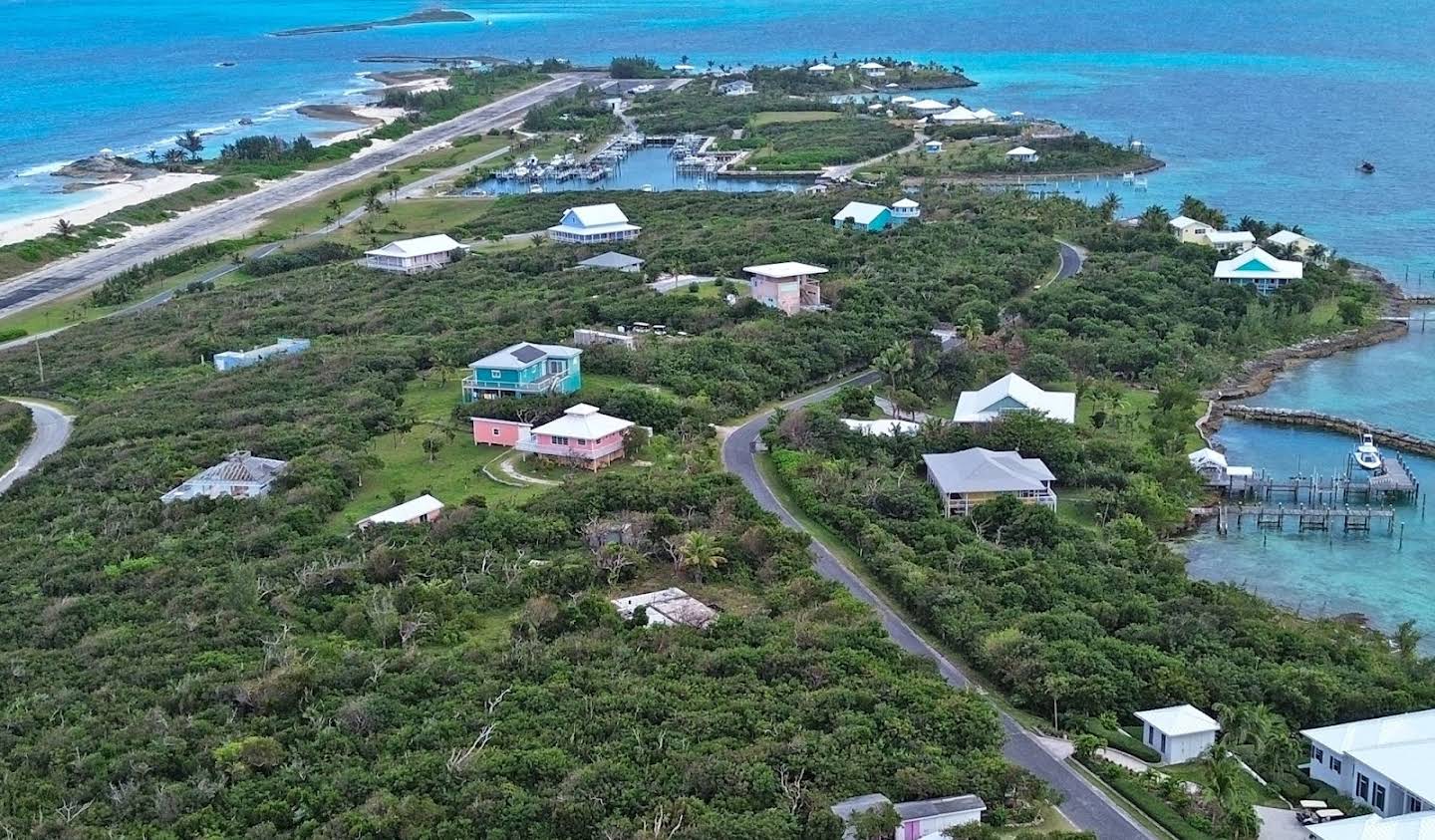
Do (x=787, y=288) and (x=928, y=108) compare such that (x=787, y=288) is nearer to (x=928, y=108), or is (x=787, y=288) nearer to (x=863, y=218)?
(x=863, y=218)

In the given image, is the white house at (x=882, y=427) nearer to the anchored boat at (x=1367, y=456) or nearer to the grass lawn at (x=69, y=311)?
the anchored boat at (x=1367, y=456)

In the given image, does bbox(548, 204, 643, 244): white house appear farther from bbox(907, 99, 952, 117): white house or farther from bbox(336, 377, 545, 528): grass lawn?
bbox(907, 99, 952, 117): white house

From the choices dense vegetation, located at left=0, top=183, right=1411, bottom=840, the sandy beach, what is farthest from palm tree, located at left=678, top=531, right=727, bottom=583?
the sandy beach

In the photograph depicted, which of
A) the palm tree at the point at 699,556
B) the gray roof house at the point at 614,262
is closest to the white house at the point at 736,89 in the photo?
the gray roof house at the point at 614,262

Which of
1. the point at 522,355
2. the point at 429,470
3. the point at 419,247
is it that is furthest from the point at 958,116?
the point at 429,470

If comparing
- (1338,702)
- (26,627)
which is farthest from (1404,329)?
(26,627)

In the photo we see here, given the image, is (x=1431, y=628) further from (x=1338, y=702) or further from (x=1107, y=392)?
(x=1107, y=392)
